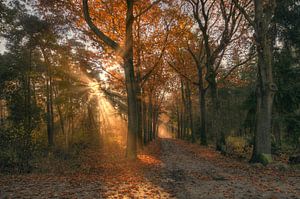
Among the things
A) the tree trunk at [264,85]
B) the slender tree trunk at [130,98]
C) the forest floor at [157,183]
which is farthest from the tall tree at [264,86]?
the slender tree trunk at [130,98]

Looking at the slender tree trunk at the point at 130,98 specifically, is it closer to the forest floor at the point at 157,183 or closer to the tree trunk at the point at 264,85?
the forest floor at the point at 157,183

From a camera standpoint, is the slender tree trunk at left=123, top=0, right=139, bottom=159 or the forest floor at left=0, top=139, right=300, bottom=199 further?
the slender tree trunk at left=123, top=0, right=139, bottom=159

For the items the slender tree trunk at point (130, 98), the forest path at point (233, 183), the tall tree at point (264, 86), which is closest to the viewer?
the forest path at point (233, 183)

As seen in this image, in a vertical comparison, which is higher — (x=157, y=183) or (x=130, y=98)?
(x=130, y=98)

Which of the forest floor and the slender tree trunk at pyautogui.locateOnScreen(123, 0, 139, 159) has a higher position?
the slender tree trunk at pyautogui.locateOnScreen(123, 0, 139, 159)

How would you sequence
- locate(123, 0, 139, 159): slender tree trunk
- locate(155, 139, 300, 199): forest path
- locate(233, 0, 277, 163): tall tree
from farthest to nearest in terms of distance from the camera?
locate(123, 0, 139, 159): slender tree trunk, locate(233, 0, 277, 163): tall tree, locate(155, 139, 300, 199): forest path

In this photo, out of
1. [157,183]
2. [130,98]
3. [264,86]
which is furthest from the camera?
[130,98]

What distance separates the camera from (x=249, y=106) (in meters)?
17.7

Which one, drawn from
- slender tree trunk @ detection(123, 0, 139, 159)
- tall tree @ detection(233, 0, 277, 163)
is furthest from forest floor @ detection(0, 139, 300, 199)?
slender tree trunk @ detection(123, 0, 139, 159)

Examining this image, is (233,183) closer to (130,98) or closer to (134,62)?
(130,98)

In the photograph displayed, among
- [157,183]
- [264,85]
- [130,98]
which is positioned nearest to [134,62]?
[130,98]

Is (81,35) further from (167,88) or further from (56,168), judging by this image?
(167,88)

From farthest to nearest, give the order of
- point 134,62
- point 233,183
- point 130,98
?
point 134,62 → point 130,98 → point 233,183

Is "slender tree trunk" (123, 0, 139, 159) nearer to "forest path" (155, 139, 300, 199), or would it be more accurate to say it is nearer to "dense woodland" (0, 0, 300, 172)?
"dense woodland" (0, 0, 300, 172)
